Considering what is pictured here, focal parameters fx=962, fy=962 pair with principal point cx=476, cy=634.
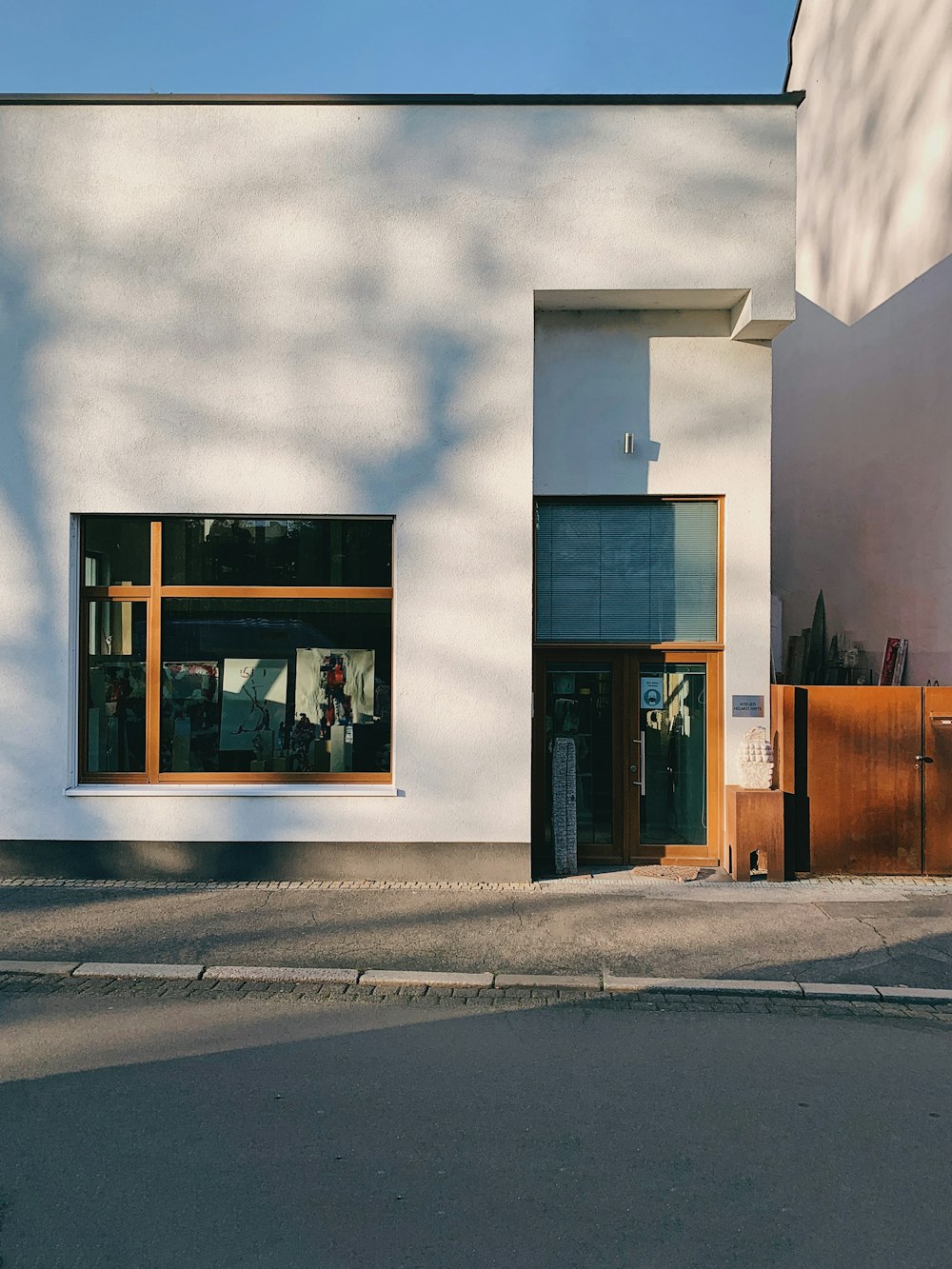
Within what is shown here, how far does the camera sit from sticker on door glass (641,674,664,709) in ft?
31.3

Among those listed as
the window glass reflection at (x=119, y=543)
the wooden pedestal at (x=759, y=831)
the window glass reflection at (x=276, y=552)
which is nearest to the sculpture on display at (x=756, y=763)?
the wooden pedestal at (x=759, y=831)

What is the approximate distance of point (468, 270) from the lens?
8883 mm

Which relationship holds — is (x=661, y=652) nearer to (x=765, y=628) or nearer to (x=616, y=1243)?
(x=765, y=628)

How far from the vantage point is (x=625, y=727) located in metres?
9.55

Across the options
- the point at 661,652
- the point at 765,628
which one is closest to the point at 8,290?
the point at 661,652

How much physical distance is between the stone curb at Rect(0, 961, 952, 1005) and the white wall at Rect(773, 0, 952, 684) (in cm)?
602

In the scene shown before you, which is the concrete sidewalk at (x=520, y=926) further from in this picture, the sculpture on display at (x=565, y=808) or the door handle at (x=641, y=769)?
the door handle at (x=641, y=769)

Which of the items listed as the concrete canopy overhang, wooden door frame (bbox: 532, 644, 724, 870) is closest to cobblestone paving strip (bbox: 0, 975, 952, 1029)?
wooden door frame (bbox: 532, 644, 724, 870)

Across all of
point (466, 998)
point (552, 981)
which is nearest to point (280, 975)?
point (466, 998)

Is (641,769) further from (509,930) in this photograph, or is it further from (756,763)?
(509,930)

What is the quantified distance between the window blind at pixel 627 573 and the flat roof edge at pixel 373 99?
3.70m

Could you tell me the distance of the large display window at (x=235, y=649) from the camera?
29.7 feet

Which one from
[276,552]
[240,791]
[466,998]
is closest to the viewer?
[466,998]

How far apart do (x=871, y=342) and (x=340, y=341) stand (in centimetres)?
816
